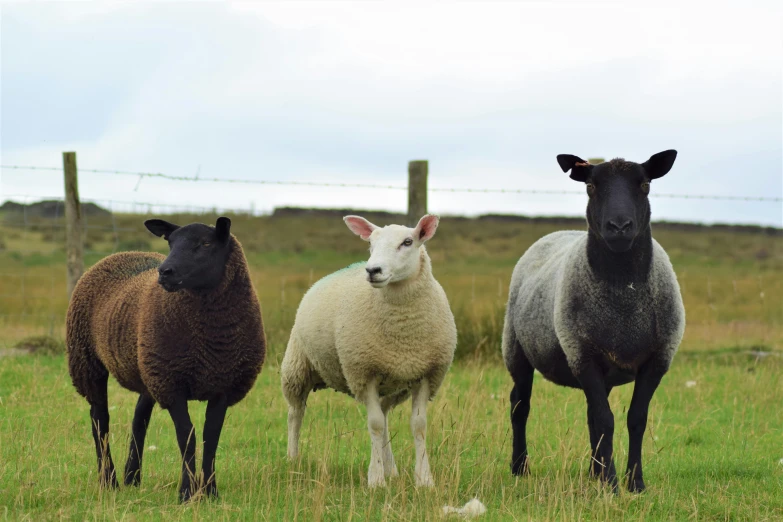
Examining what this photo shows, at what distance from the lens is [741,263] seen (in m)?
42.6

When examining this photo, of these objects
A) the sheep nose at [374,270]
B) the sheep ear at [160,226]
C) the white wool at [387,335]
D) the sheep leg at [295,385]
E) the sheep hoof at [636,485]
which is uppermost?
the sheep ear at [160,226]

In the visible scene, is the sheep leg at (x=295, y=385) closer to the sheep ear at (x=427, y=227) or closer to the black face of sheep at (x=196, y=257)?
the black face of sheep at (x=196, y=257)

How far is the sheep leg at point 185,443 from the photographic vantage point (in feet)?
17.8

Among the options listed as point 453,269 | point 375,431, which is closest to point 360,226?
point 375,431

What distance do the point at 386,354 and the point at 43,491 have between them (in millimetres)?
2280

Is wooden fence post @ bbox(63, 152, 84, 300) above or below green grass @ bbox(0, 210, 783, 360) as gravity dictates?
above

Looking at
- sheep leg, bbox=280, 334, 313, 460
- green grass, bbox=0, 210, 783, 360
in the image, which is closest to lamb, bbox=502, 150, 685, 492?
sheep leg, bbox=280, 334, 313, 460

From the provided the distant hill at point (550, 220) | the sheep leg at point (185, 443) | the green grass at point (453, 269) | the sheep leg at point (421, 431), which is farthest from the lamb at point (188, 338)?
the distant hill at point (550, 220)

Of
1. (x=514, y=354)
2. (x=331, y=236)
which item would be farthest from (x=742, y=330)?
(x=331, y=236)

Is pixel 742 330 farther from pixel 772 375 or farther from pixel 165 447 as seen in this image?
pixel 165 447

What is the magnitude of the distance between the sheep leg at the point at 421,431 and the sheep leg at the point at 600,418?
1032 millimetres

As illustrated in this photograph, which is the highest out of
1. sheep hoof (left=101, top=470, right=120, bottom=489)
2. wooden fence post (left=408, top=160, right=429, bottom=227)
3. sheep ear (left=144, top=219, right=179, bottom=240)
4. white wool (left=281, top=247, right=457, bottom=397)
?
wooden fence post (left=408, top=160, right=429, bottom=227)

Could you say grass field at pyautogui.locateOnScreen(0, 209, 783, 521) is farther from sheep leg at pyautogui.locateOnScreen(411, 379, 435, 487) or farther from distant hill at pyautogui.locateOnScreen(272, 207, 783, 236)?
distant hill at pyautogui.locateOnScreen(272, 207, 783, 236)

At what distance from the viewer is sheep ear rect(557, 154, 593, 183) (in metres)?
5.88
